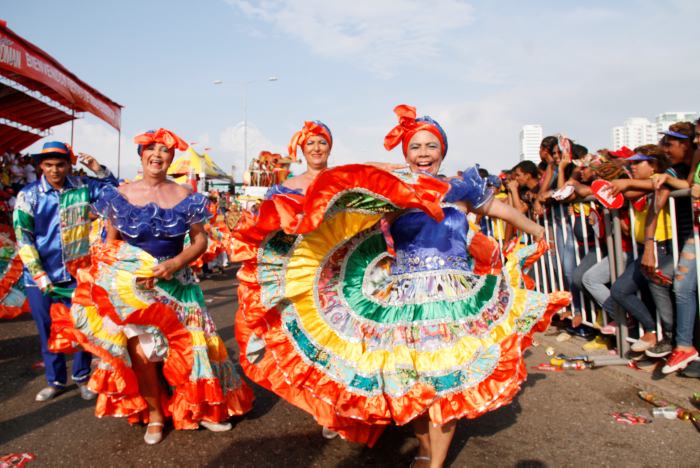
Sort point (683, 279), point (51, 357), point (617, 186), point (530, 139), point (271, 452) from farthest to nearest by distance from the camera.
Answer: point (530, 139), point (617, 186), point (51, 357), point (683, 279), point (271, 452)

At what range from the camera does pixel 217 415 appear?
11.6 ft

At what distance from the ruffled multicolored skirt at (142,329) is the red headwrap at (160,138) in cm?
74

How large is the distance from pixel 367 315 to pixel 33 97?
513 inches

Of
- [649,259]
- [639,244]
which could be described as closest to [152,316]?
[649,259]

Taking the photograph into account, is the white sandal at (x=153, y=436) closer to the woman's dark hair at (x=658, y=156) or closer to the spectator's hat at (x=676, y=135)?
the woman's dark hair at (x=658, y=156)

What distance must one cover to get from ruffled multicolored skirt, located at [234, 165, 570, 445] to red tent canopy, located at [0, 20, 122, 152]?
7.98 metres

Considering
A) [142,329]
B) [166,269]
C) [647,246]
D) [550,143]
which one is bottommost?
[142,329]

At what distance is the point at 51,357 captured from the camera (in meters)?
4.40

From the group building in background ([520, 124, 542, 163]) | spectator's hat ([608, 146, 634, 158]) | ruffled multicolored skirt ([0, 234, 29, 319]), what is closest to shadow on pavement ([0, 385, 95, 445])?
ruffled multicolored skirt ([0, 234, 29, 319])

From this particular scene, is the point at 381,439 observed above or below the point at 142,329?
below

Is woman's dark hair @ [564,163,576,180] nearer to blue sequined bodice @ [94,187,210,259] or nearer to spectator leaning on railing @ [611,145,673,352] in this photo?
spectator leaning on railing @ [611,145,673,352]

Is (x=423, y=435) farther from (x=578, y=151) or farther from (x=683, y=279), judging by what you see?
(x=578, y=151)

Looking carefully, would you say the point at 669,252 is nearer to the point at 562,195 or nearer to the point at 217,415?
the point at 562,195

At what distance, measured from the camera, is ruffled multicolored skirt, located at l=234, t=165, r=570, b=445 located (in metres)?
2.51
